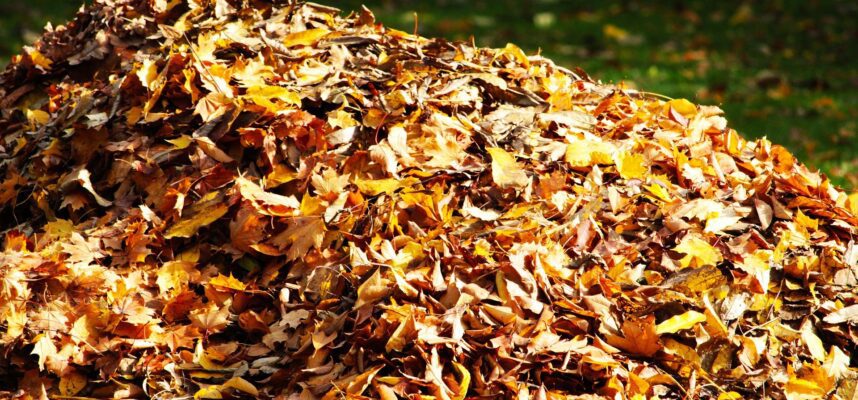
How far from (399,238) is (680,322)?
867mm

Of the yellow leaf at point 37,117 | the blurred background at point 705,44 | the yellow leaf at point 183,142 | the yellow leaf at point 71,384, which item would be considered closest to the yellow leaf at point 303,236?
the yellow leaf at point 183,142

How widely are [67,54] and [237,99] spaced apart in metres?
1.23

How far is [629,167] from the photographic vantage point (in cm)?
297

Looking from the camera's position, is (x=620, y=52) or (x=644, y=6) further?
(x=644, y=6)

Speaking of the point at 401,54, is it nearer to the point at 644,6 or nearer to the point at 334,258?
the point at 334,258

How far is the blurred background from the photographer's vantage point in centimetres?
709

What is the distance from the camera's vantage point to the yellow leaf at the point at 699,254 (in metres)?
2.69

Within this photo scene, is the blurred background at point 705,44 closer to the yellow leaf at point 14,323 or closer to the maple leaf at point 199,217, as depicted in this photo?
the maple leaf at point 199,217

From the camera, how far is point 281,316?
107 inches

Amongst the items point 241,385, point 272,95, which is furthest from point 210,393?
point 272,95

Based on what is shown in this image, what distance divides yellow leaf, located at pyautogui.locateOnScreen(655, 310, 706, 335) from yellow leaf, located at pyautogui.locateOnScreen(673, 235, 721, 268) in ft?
0.67

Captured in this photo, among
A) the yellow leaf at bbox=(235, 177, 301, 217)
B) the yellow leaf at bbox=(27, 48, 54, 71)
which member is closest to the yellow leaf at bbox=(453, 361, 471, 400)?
the yellow leaf at bbox=(235, 177, 301, 217)

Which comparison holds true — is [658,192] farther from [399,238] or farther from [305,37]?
[305,37]

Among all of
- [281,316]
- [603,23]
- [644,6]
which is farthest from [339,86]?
[644,6]
